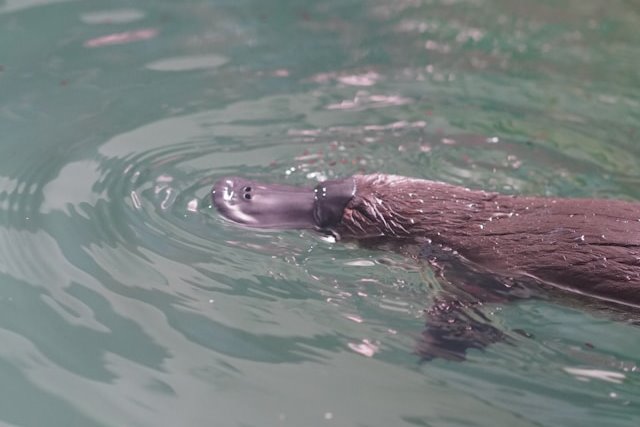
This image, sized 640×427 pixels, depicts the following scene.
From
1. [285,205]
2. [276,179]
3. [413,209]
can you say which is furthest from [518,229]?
[276,179]

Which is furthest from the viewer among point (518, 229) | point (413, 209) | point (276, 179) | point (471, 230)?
point (276, 179)

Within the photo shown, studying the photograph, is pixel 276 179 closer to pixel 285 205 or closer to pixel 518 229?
pixel 285 205

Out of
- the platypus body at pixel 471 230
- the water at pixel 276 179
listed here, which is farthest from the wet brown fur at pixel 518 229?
the water at pixel 276 179

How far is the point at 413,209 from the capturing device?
4496 mm

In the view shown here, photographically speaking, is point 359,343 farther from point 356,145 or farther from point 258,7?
point 258,7

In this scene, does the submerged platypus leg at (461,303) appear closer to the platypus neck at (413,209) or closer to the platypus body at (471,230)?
the platypus body at (471,230)

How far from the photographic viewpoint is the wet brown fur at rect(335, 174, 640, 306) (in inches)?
158

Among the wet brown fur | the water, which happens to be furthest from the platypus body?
the water

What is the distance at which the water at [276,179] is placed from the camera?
3.63m

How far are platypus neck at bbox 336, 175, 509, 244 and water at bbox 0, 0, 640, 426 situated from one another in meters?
0.16

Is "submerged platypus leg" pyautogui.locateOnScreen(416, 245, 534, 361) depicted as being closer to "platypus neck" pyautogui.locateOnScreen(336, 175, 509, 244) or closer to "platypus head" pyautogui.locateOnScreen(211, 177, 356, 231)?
"platypus neck" pyautogui.locateOnScreen(336, 175, 509, 244)

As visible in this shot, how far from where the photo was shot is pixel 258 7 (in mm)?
7238

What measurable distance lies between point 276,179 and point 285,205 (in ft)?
1.73

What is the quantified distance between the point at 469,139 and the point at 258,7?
2.33 meters
